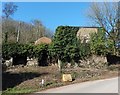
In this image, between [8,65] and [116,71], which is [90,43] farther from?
[8,65]

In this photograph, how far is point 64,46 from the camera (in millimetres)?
36188

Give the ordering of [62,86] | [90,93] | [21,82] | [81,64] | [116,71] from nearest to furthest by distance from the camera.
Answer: [90,93] → [62,86] → [21,82] → [116,71] → [81,64]

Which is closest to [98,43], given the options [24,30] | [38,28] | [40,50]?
[40,50]

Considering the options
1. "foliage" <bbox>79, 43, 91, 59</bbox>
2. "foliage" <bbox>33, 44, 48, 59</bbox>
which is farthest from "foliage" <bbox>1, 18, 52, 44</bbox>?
"foliage" <bbox>79, 43, 91, 59</bbox>

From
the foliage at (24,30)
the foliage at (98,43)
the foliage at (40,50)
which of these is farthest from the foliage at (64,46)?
the foliage at (24,30)

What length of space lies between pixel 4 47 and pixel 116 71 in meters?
12.7

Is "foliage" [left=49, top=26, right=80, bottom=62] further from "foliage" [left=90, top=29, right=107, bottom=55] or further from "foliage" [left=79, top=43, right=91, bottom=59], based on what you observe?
"foliage" [left=90, top=29, right=107, bottom=55]

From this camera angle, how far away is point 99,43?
37.8 meters

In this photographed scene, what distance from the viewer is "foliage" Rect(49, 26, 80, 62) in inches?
1412

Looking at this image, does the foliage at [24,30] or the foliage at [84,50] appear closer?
the foliage at [84,50]

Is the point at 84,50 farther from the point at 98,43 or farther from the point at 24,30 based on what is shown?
the point at 24,30

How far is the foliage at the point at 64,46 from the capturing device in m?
35.9

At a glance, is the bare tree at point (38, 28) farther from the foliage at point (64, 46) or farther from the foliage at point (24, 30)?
the foliage at point (64, 46)

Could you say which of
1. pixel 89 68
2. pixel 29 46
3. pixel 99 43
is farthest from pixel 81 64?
pixel 29 46
